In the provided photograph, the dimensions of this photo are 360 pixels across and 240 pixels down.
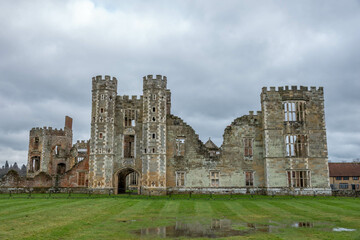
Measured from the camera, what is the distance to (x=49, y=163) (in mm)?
63406

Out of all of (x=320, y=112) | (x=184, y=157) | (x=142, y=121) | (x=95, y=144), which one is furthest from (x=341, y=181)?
(x=95, y=144)

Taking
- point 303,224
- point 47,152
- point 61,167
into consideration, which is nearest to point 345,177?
point 303,224

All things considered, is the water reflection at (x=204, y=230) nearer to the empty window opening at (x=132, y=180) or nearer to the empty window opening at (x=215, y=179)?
the empty window opening at (x=215, y=179)

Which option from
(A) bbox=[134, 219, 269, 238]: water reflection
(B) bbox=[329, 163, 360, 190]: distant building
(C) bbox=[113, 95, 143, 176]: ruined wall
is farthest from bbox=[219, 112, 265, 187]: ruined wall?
(B) bbox=[329, 163, 360, 190]: distant building

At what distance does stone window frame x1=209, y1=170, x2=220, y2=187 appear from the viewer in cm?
3978

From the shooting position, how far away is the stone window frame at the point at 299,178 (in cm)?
3800

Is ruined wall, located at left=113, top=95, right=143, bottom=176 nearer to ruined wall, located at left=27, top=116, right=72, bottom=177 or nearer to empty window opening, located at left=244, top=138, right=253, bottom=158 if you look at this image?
empty window opening, located at left=244, top=138, right=253, bottom=158

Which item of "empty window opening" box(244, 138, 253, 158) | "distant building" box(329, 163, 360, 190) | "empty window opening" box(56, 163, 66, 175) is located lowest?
"distant building" box(329, 163, 360, 190)

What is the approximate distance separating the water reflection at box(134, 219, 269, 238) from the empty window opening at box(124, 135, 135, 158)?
2770cm

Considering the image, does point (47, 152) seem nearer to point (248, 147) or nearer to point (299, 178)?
point (248, 147)

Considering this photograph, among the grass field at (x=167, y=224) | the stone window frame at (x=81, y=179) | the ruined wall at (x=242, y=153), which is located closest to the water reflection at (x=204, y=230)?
the grass field at (x=167, y=224)

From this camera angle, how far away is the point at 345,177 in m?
65.8

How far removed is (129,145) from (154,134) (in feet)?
18.9

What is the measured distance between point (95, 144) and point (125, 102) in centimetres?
666
